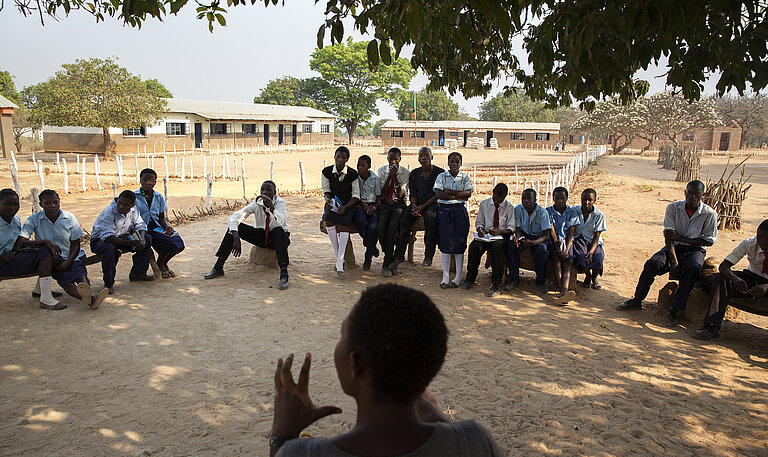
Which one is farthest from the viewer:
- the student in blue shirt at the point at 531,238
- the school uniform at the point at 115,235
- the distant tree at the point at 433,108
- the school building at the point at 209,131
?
the distant tree at the point at 433,108

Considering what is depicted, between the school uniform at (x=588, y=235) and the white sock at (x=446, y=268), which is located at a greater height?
the school uniform at (x=588, y=235)

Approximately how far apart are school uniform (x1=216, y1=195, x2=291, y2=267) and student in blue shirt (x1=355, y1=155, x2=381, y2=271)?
1.07 metres

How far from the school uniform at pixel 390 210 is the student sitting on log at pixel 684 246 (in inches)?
119

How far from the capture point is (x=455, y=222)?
7.02 m

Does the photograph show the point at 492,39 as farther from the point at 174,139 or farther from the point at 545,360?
the point at 174,139

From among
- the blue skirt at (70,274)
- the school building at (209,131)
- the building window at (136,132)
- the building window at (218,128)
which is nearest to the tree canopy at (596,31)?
the blue skirt at (70,274)

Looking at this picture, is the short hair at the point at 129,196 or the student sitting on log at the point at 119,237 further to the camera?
the short hair at the point at 129,196

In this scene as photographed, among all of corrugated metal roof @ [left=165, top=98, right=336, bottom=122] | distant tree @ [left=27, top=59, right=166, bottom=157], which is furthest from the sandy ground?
corrugated metal roof @ [left=165, top=98, right=336, bottom=122]

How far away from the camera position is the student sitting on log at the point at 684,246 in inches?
222

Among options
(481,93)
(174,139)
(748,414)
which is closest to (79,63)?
(174,139)

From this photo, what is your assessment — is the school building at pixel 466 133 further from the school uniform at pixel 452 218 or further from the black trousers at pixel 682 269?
the black trousers at pixel 682 269

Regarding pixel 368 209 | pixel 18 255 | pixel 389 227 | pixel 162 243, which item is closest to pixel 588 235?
pixel 389 227

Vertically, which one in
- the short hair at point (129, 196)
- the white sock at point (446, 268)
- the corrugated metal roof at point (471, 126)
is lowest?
the white sock at point (446, 268)

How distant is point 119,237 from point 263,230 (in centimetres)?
179
